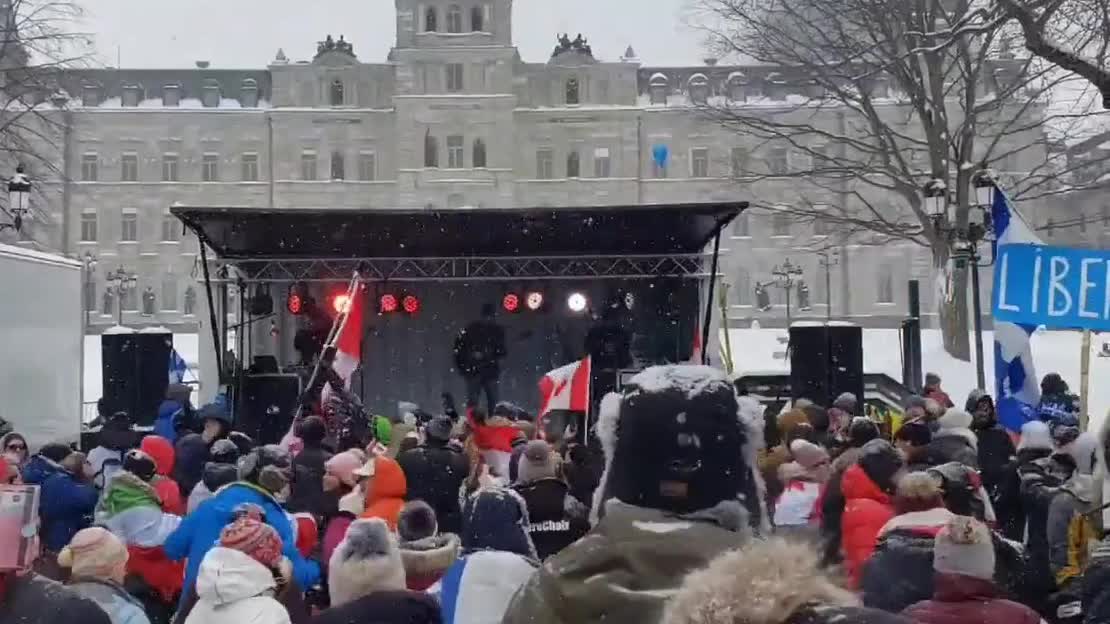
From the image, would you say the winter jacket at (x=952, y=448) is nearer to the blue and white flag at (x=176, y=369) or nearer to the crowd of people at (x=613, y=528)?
the crowd of people at (x=613, y=528)

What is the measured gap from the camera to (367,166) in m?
66.6

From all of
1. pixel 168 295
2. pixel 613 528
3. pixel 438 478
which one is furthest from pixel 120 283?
pixel 613 528

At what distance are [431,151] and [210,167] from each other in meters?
12.3

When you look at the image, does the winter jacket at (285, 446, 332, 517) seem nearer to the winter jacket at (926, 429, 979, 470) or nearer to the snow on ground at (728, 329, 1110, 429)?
the winter jacket at (926, 429, 979, 470)

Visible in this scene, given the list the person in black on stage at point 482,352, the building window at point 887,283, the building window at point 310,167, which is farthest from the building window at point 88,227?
the person in black on stage at point 482,352

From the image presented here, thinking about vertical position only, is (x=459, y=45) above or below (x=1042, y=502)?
above

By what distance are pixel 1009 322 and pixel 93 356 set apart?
109 ft

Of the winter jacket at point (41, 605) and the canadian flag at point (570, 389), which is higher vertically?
the canadian flag at point (570, 389)

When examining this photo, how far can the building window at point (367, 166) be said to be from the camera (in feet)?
218

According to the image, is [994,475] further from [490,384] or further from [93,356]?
[93,356]

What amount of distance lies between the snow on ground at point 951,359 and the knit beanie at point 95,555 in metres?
15.2

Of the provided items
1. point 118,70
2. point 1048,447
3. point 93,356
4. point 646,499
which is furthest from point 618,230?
point 118,70

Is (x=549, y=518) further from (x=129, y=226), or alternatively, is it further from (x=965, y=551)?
(x=129, y=226)

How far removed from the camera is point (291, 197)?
6681 centimetres
